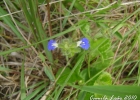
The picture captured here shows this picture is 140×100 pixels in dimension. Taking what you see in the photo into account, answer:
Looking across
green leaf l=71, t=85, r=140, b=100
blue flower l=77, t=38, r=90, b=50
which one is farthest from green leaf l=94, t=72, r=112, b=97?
green leaf l=71, t=85, r=140, b=100

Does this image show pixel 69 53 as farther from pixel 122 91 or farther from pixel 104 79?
pixel 122 91

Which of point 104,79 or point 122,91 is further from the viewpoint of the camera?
point 104,79

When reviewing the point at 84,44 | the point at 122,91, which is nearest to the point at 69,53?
the point at 84,44

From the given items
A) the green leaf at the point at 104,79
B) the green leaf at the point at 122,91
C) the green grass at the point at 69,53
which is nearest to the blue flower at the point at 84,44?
the green grass at the point at 69,53

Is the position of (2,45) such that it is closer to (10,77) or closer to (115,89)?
(10,77)

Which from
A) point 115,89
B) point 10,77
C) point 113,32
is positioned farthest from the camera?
point 10,77

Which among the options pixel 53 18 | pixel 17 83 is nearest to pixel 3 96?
pixel 17 83

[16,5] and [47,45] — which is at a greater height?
[16,5]

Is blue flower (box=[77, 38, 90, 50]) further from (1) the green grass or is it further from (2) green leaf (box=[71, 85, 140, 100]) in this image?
(2) green leaf (box=[71, 85, 140, 100])
